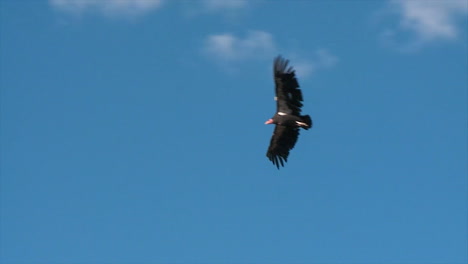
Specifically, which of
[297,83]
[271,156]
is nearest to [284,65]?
[297,83]

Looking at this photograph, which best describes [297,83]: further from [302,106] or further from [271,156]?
[271,156]

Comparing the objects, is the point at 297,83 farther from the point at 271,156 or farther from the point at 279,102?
the point at 271,156

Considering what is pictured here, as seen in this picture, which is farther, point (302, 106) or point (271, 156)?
point (271, 156)
